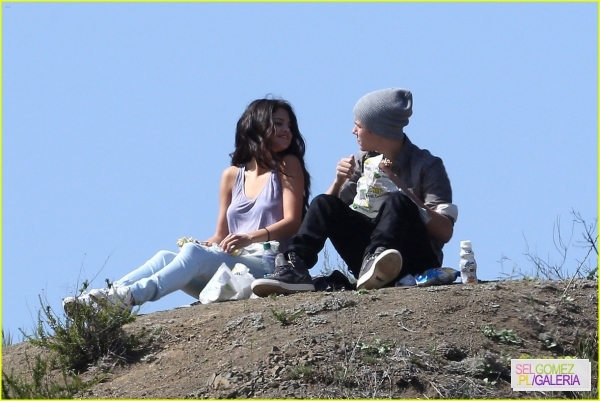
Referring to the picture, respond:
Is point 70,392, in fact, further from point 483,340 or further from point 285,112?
point 285,112

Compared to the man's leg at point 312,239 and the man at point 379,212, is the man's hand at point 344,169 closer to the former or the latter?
the man at point 379,212

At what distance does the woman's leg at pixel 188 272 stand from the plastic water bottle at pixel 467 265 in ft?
4.54

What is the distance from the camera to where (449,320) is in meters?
7.16

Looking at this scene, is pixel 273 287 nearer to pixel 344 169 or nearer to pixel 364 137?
pixel 344 169

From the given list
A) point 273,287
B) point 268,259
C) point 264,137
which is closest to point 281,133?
point 264,137

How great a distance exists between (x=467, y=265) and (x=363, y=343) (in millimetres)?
1442

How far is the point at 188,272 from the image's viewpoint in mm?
8109

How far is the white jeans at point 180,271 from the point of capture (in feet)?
26.1

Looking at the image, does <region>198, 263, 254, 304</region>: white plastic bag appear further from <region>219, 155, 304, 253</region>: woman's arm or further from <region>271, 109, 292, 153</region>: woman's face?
<region>271, 109, 292, 153</region>: woman's face

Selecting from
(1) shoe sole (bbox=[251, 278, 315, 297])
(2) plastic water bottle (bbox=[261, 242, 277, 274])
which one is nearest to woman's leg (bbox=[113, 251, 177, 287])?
(2) plastic water bottle (bbox=[261, 242, 277, 274])

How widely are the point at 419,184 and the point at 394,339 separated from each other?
5.37ft

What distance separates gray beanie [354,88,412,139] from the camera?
8250mm

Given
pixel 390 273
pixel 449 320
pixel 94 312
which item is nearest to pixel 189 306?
pixel 94 312

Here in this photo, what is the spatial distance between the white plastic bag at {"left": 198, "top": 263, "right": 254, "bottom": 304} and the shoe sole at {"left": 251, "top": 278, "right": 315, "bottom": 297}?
163 mm
